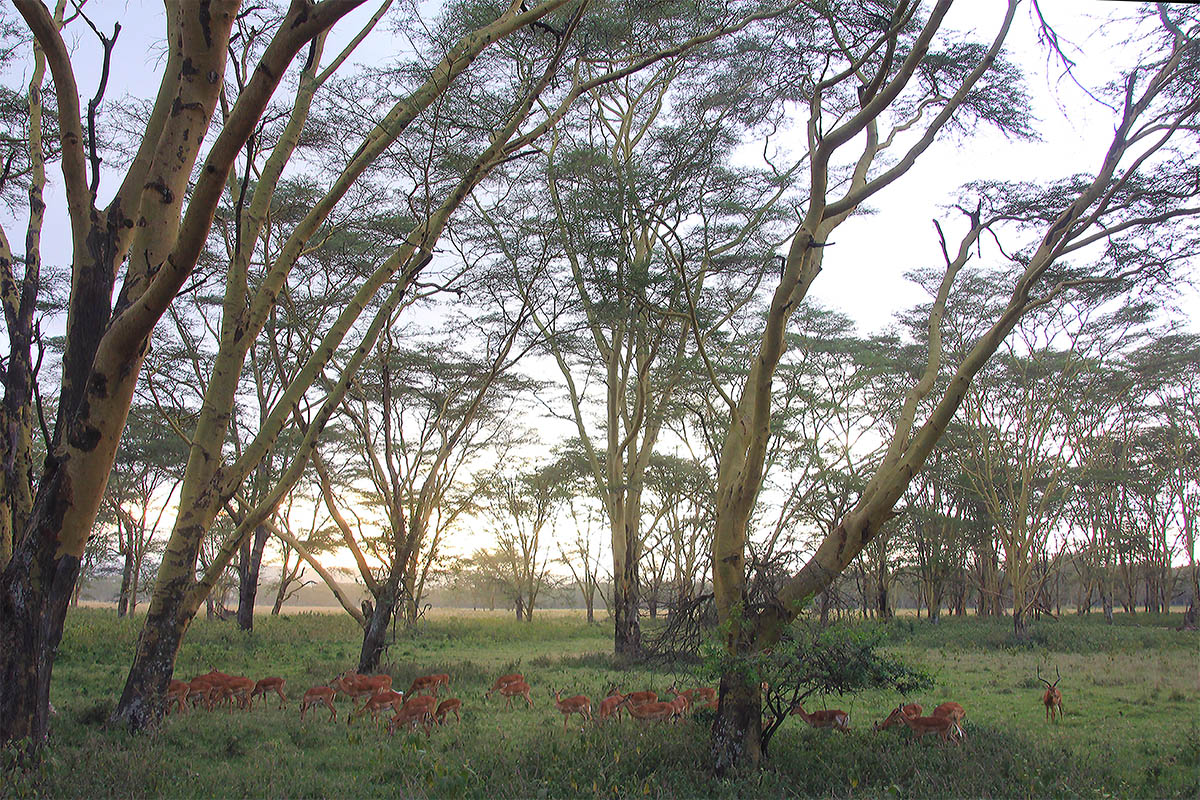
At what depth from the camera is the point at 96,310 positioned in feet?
14.1

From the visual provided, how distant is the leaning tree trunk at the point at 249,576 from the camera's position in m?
15.6

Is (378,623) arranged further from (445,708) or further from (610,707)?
(610,707)

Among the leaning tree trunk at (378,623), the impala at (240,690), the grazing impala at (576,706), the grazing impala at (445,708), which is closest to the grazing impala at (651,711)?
the grazing impala at (576,706)

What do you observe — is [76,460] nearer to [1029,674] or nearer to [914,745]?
[914,745]

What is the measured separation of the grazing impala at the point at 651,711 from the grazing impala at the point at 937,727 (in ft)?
5.10

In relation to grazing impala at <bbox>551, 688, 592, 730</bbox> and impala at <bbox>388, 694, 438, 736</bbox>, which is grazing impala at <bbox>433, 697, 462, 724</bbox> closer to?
impala at <bbox>388, 694, 438, 736</bbox>

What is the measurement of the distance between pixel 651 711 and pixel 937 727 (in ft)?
5.90

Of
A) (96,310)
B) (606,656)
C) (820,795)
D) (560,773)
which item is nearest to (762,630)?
(820,795)

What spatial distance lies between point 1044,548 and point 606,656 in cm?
1682

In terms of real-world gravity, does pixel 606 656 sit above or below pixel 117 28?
below

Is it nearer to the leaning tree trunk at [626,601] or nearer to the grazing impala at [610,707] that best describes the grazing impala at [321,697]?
the grazing impala at [610,707]

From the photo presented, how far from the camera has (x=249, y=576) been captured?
16.1m

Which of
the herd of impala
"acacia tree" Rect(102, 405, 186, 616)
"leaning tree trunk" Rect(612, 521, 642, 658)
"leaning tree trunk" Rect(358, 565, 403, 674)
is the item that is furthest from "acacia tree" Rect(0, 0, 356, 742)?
"acacia tree" Rect(102, 405, 186, 616)

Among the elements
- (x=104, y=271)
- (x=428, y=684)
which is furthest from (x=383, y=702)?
(x=104, y=271)
